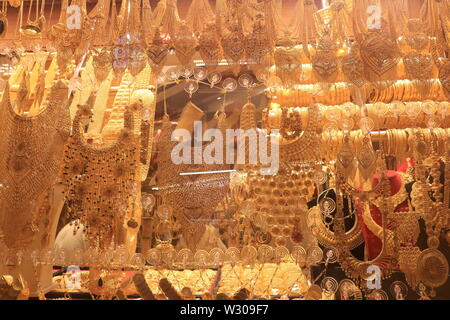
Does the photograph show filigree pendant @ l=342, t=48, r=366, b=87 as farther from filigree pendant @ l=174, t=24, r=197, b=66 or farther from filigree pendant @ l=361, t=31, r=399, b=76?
filigree pendant @ l=174, t=24, r=197, b=66

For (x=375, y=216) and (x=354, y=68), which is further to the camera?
(x=375, y=216)

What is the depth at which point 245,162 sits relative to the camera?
1.18 meters

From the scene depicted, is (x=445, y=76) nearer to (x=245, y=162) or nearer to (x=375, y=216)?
(x=375, y=216)

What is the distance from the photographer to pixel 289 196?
1.16 metres

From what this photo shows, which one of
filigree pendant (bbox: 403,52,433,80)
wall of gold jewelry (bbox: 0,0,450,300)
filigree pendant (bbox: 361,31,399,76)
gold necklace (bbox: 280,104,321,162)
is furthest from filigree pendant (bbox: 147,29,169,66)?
filigree pendant (bbox: 403,52,433,80)

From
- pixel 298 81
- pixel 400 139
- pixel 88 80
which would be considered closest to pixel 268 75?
pixel 298 81

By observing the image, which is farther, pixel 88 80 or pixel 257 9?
pixel 88 80

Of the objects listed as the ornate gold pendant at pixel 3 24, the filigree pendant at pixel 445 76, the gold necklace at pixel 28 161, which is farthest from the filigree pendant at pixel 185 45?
the filigree pendant at pixel 445 76

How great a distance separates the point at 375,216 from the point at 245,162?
1.22 ft

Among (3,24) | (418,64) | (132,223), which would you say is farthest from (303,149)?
(3,24)

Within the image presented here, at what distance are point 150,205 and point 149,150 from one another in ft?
0.48

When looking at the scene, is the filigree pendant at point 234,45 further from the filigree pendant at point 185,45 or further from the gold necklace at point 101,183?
the gold necklace at point 101,183

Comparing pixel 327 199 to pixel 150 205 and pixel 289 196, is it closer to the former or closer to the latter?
pixel 289 196

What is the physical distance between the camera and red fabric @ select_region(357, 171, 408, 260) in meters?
1.18
